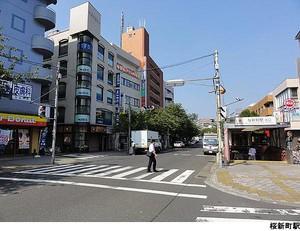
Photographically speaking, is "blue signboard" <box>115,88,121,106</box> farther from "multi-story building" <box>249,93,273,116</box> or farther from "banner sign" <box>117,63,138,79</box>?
"multi-story building" <box>249,93,273,116</box>

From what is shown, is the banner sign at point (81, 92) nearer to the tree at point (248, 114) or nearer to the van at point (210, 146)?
the van at point (210, 146)

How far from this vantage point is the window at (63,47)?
1587 inches

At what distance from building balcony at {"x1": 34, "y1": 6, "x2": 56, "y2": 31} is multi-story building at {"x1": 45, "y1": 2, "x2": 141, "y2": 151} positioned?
7.61m

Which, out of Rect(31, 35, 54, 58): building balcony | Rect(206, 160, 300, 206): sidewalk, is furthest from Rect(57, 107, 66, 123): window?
Rect(206, 160, 300, 206): sidewalk

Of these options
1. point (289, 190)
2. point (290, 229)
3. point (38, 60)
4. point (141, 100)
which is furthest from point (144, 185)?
point (141, 100)

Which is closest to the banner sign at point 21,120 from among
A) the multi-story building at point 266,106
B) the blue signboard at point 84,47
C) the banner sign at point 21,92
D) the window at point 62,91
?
the banner sign at point 21,92

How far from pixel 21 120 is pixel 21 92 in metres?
2.81

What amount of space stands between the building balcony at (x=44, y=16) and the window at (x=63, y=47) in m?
8.73

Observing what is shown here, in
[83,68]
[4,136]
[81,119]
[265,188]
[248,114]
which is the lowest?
[265,188]

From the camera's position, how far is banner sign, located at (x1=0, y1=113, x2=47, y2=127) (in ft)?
81.5

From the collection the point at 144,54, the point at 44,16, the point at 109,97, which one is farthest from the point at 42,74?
the point at 144,54

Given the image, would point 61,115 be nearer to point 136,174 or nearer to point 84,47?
point 84,47

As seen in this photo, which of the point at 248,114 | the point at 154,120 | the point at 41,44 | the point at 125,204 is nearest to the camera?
the point at 125,204

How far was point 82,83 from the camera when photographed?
38.8 metres
